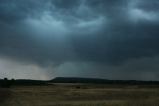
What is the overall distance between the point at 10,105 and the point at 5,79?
8392 centimetres

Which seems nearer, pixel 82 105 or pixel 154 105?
pixel 154 105

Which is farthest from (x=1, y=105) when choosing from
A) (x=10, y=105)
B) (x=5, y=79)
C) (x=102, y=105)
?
(x=5, y=79)

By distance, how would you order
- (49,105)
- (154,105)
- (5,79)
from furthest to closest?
(5,79) → (49,105) → (154,105)

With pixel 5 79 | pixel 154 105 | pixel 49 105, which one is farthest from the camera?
pixel 5 79

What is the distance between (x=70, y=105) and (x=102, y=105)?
3.81 m

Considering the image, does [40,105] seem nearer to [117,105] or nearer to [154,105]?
[117,105]

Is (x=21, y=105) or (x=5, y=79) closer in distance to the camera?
(x=21, y=105)

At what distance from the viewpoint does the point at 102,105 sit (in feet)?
136

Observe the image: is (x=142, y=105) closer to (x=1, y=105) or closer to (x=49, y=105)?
(x=49, y=105)

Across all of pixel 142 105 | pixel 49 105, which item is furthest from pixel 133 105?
pixel 49 105

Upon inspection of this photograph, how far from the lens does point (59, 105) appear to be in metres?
42.6

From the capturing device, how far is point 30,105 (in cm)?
4166

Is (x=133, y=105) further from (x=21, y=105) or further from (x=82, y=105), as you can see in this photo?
(x=21, y=105)

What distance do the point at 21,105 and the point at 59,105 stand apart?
13.9ft
